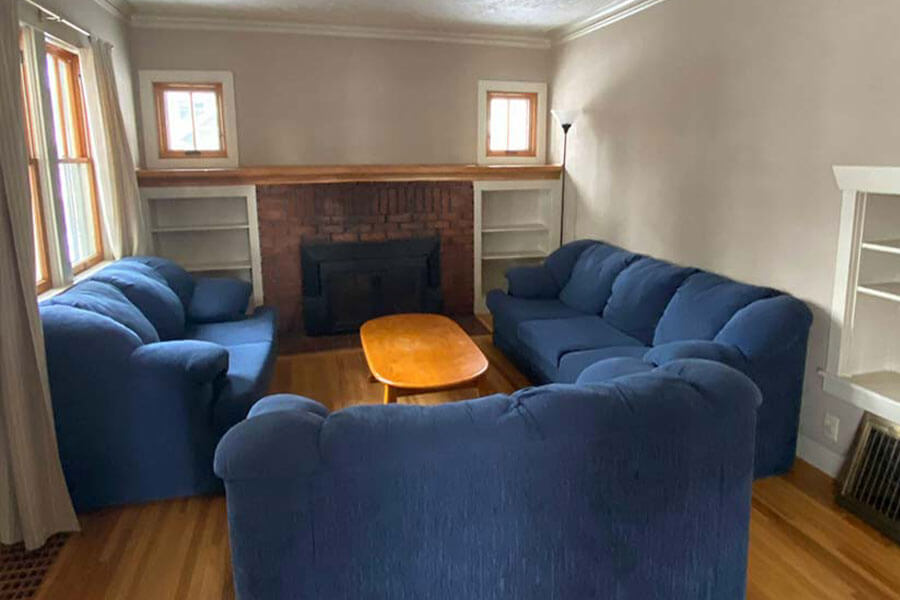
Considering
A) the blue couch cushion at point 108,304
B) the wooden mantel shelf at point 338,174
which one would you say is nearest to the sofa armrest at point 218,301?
the blue couch cushion at point 108,304

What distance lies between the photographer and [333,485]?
1.49m

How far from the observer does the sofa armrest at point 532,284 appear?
483 centimetres

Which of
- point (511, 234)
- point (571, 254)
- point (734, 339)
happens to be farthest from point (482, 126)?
point (734, 339)

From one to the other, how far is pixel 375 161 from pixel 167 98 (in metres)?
1.78

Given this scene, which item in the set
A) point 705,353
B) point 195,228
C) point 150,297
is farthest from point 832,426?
point 195,228

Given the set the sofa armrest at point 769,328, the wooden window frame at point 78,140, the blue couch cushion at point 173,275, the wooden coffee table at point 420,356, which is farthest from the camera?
the blue couch cushion at point 173,275

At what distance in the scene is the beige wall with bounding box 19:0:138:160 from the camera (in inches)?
130

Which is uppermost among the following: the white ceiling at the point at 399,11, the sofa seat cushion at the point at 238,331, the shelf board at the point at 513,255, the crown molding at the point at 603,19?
the white ceiling at the point at 399,11

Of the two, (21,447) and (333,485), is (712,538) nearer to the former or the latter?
(333,485)

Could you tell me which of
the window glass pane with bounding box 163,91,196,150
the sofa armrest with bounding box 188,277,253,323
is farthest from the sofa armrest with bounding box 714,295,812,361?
the window glass pane with bounding box 163,91,196,150

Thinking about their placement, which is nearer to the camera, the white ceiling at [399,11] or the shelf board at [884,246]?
the shelf board at [884,246]

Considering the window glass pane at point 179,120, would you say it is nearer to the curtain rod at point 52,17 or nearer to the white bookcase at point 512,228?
the curtain rod at point 52,17

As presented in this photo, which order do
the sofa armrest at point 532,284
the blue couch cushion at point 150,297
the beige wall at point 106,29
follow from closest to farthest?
the beige wall at point 106,29 < the blue couch cushion at point 150,297 < the sofa armrest at point 532,284

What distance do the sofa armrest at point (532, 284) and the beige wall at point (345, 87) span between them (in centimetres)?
152
